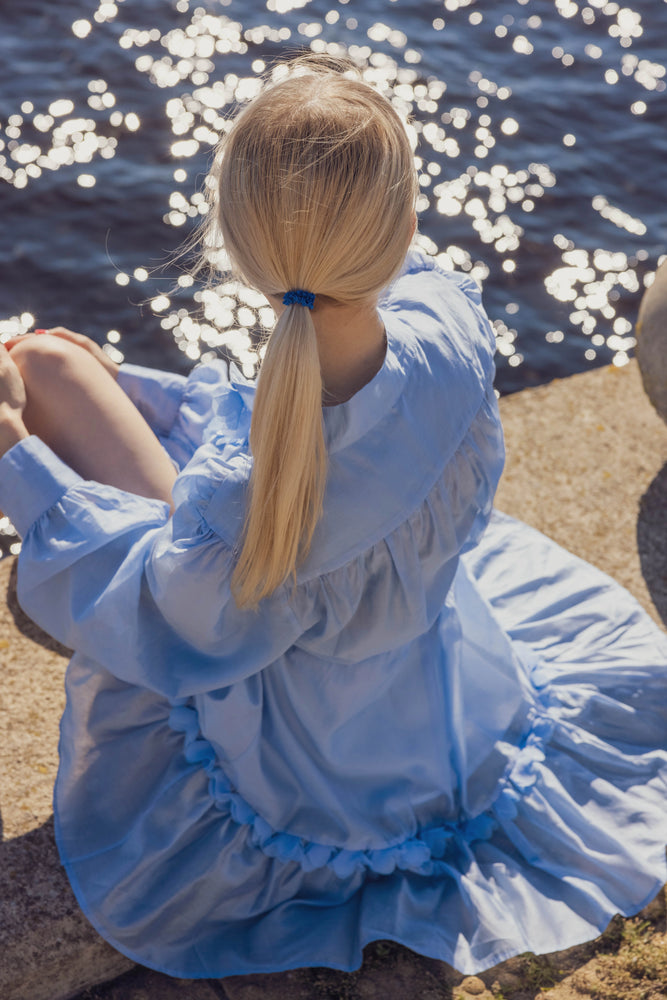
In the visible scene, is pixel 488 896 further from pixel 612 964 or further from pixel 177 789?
pixel 177 789

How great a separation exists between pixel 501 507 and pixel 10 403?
1.57 m

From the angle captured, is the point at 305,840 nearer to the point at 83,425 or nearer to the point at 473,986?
the point at 473,986

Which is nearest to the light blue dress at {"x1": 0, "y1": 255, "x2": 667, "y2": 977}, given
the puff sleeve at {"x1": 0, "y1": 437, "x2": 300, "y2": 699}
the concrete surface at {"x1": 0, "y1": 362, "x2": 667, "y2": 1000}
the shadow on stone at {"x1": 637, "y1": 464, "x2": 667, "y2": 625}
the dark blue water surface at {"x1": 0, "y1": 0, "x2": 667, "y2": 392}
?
the puff sleeve at {"x1": 0, "y1": 437, "x2": 300, "y2": 699}

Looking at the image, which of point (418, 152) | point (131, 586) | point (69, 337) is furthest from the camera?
point (418, 152)

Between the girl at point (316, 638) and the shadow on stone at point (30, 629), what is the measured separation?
57 cm

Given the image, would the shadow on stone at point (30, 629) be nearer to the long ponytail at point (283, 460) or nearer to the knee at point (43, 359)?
the knee at point (43, 359)

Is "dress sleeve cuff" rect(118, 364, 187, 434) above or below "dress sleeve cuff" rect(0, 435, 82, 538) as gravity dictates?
below

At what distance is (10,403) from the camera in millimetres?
2006

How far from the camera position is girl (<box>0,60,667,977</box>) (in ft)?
5.08

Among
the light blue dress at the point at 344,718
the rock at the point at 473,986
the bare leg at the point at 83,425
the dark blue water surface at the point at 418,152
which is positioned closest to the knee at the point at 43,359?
the bare leg at the point at 83,425

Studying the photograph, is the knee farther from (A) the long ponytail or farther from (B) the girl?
(A) the long ponytail

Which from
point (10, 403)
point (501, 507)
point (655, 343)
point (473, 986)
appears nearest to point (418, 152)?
point (655, 343)

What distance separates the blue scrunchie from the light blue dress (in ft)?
0.69

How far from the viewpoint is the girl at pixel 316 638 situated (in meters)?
1.55
